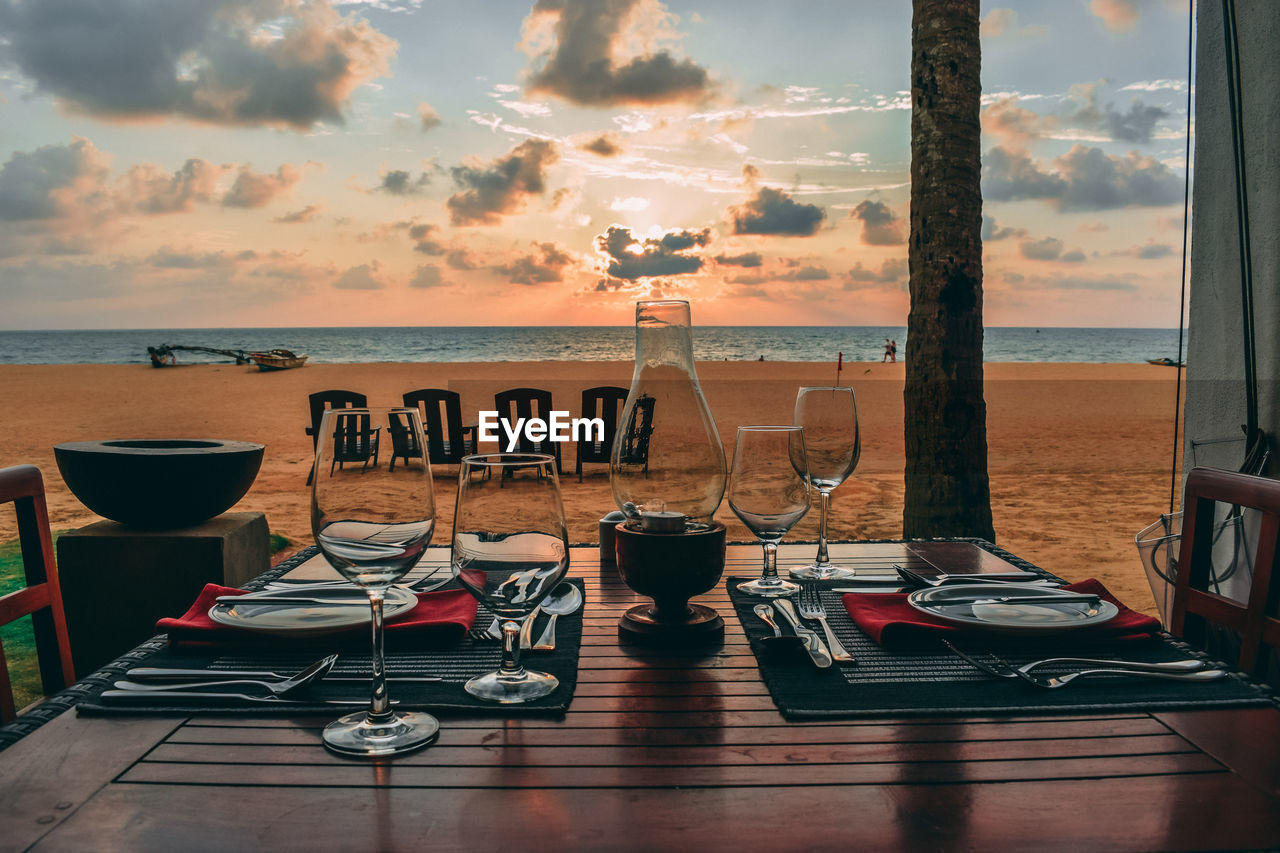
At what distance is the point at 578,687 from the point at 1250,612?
1.22 meters

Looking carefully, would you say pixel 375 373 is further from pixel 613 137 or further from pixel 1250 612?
pixel 1250 612

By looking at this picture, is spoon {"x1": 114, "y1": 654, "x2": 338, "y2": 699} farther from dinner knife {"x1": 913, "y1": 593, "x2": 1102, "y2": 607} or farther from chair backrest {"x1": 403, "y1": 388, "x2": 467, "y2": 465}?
chair backrest {"x1": 403, "y1": 388, "x2": 467, "y2": 465}

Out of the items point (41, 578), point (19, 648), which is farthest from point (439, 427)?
point (41, 578)

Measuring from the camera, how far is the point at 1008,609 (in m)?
1.27

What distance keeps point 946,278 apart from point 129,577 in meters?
3.70

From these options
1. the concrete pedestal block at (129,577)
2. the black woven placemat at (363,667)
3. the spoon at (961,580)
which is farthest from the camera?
the concrete pedestal block at (129,577)

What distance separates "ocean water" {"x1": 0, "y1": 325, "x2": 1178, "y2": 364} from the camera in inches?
1842

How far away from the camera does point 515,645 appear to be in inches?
40.8

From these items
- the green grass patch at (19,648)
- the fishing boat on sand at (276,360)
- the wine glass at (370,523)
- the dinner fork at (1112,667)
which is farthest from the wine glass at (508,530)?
the fishing boat on sand at (276,360)

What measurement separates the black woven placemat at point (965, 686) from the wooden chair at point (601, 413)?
6.75 m

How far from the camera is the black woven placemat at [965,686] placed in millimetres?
934

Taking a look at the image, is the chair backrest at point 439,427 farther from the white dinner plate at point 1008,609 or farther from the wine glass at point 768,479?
the white dinner plate at point 1008,609

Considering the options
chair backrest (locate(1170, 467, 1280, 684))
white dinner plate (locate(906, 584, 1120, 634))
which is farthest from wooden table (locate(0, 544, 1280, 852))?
chair backrest (locate(1170, 467, 1280, 684))

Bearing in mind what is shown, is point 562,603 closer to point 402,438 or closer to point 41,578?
point 402,438
